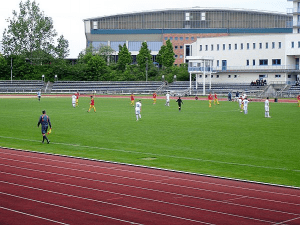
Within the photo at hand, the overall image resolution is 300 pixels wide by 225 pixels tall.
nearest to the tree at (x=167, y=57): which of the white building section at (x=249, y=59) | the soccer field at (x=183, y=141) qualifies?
the white building section at (x=249, y=59)

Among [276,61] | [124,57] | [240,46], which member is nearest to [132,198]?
[276,61]

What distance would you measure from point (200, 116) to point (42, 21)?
8186 centimetres

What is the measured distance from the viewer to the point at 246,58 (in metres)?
98.3

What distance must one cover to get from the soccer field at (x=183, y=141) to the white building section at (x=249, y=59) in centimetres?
4965

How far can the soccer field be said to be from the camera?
22.0 m

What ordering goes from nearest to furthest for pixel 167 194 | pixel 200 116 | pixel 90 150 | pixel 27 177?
pixel 167 194
pixel 27 177
pixel 90 150
pixel 200 116

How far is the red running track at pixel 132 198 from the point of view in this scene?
44.9 feet

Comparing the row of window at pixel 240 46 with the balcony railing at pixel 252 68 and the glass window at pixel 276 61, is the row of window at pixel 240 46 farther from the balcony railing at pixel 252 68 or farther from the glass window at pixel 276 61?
the balcony railing at pixel 252 68

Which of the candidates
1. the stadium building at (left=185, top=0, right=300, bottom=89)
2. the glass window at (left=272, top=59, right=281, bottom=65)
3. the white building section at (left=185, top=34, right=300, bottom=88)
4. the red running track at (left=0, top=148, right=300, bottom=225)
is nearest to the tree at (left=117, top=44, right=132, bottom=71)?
the white building section at (left=185, top=34, right=300, bottom=88)

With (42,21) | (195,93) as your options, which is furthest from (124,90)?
(42,21)

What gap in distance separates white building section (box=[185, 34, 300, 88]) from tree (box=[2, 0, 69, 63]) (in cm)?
3721

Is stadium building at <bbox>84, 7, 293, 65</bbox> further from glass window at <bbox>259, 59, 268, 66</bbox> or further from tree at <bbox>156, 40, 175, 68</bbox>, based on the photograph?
glass window at <bbox>259, 59, 268, 66</bbox>

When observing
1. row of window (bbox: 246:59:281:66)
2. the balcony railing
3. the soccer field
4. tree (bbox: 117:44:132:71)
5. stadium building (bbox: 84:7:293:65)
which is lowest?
the soccer field

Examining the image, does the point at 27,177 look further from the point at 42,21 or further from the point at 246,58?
the point at 42,21
